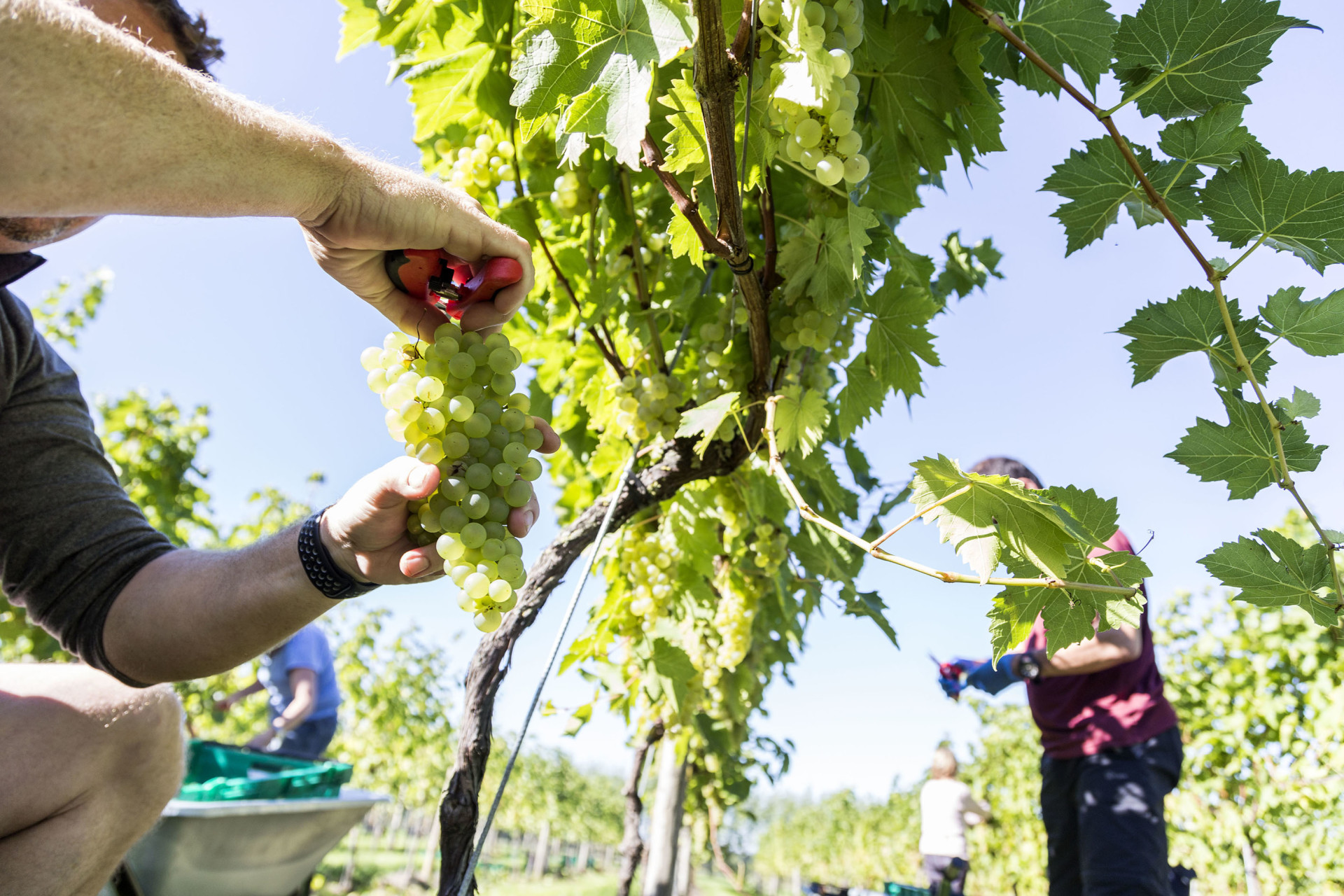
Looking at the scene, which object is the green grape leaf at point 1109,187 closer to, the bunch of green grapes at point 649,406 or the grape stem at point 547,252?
the bunch of green grapes at point 649,406

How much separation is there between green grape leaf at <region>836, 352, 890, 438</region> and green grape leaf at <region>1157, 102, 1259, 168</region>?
691mm

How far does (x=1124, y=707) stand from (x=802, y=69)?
235 centimetres

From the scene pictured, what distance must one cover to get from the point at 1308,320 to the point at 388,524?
127 cm

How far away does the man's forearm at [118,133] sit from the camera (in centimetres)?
69

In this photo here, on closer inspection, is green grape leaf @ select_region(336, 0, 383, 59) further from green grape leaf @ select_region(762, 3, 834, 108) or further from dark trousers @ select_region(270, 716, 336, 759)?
dark trousers @ select_region(270, 716, 336, 759)

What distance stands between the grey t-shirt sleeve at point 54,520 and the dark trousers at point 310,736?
152 inches

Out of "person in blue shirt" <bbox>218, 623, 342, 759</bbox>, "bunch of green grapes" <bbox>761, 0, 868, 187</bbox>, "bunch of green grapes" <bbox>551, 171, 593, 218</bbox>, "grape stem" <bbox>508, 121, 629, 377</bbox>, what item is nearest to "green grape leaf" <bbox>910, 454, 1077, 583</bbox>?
"bunch of green grapes" <bbox>761, 0, 868, 187</bbox>

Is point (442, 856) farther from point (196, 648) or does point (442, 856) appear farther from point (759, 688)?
point (759, 688)

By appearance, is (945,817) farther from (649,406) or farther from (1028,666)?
(649,406)

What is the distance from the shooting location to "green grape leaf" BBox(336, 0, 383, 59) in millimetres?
1827

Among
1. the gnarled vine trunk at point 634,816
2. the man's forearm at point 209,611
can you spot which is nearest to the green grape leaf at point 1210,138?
the man's forearm at point 209,611

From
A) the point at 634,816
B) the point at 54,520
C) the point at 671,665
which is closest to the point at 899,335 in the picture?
the point at 671,665

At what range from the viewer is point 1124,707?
2.40m

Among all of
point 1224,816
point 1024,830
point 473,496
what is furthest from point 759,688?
point 1024,830
